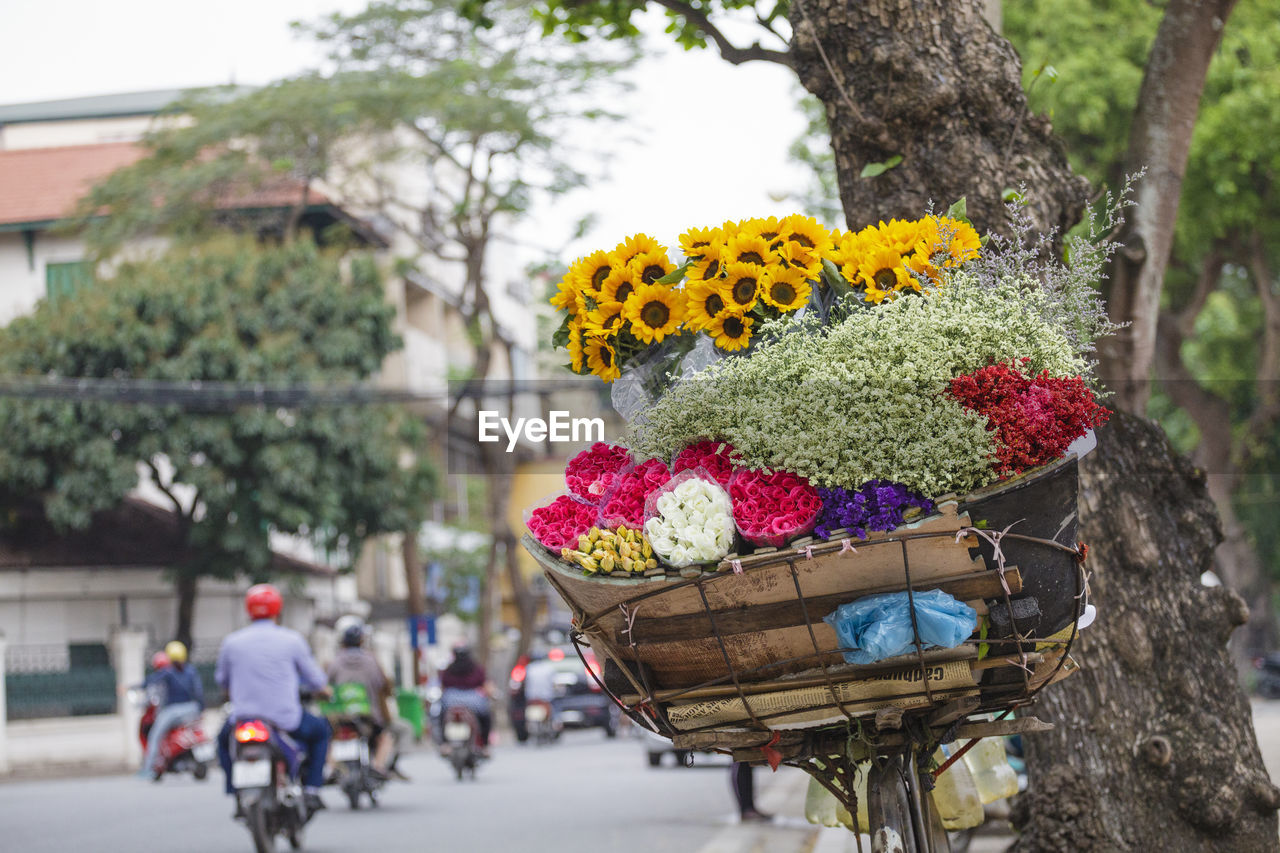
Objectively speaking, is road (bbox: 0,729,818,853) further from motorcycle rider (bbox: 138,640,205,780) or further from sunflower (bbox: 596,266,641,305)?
sunflower (bbox: 596,266,641,305)

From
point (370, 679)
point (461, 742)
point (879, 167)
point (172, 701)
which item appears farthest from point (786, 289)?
point (172, 701)

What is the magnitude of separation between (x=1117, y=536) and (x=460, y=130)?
19.2 metres

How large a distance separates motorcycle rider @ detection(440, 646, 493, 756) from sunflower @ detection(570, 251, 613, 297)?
43.9 feet

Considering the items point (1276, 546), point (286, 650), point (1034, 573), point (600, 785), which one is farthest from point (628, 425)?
point (1276, 546)

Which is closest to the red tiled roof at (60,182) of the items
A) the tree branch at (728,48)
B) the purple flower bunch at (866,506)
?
the tree branch at (728,48)

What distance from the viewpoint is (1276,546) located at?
119 feet

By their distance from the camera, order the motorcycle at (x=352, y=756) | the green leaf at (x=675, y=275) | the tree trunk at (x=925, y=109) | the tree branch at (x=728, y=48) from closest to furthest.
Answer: the green leaf at (x=675, y=275) < the tree trunk at (x=925, y=109) < the tree branch at (x=728, y=48) < the motorcycle at (x=352, y=756)

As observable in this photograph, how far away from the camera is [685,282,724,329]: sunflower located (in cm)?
308

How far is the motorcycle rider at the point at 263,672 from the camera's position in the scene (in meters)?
8.29

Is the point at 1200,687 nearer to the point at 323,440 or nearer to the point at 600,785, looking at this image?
the point at 600,785

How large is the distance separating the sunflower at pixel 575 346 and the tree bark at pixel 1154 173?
3.34 meters

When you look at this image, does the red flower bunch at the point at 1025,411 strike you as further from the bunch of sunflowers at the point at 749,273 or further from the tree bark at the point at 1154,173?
the tree bark at the point at 1154,173

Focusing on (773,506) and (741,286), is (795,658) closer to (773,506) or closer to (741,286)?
(773,506)

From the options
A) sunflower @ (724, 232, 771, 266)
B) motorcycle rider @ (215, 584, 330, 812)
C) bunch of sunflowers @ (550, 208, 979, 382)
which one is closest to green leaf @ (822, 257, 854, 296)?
Answer: bunch of sunflowers @ (550, 208, 979, 382)
